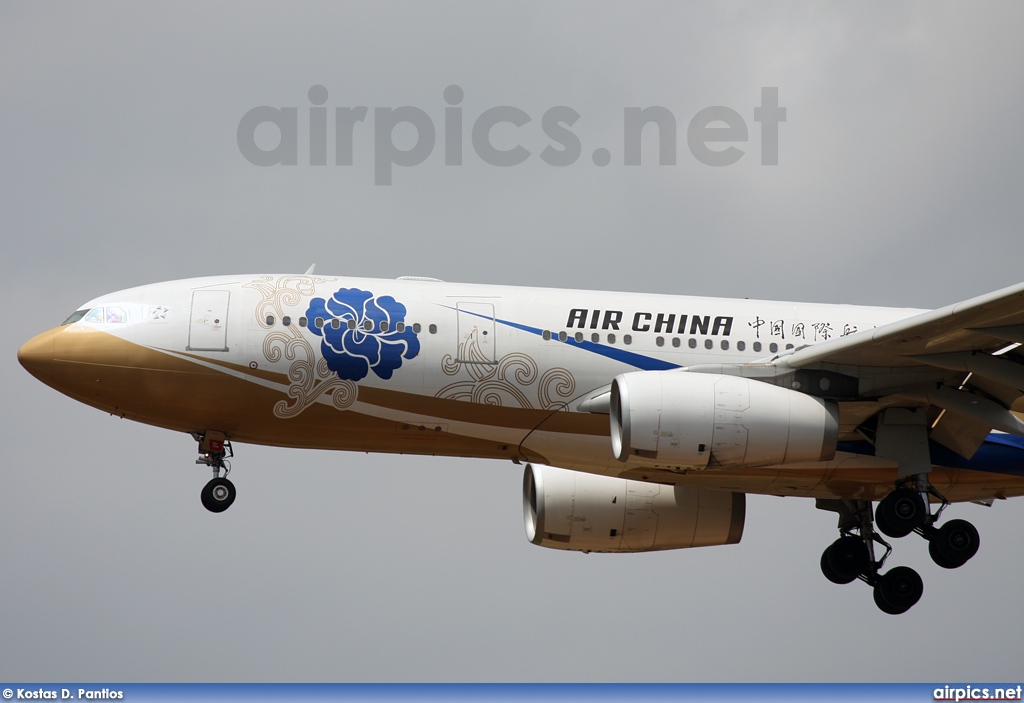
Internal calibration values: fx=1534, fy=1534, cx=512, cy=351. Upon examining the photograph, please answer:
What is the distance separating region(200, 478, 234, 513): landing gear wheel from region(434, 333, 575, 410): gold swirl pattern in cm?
436

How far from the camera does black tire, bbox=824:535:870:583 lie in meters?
31.0

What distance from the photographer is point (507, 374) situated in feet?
86.9

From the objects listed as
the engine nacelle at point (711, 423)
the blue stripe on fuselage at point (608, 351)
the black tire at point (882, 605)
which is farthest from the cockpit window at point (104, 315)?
the black tire at point (882, 605)

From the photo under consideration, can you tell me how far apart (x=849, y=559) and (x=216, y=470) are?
42.1 feet

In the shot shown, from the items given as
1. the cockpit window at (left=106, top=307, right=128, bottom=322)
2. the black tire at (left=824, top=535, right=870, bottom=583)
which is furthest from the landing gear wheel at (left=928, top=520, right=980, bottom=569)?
the cockpit window at (left=106, top=307, right=128, bottom=322)

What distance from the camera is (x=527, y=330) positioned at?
26750mm

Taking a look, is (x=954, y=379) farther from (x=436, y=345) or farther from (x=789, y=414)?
(x=436, y=345)

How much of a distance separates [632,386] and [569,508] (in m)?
6.86

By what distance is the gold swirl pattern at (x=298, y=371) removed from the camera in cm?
2619

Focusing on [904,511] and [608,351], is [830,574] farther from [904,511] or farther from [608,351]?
[608,351]

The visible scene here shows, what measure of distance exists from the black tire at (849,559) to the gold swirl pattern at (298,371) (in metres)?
11.0

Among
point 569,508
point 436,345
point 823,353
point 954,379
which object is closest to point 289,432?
point 436,345

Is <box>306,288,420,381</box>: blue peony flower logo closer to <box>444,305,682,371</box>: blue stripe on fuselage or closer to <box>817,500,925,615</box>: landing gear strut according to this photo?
<box>444,305,682,371</box>: blue stripe on fuselage

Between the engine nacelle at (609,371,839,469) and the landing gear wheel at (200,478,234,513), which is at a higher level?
the engine nacelle at (609,371,839,469)
